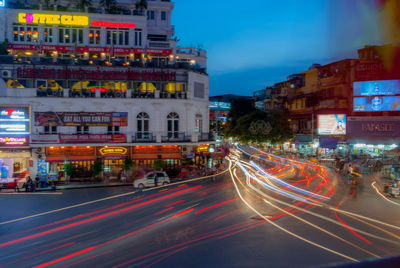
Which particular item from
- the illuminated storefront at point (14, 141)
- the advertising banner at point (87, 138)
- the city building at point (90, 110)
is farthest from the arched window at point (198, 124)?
the illuminated storefront at point (14, 141)

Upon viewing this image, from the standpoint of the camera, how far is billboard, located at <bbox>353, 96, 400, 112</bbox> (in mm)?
48844

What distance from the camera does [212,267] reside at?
10453 mm

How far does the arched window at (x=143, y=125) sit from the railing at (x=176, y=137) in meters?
1.97

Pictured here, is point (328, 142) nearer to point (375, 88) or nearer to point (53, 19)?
point (375, 88)

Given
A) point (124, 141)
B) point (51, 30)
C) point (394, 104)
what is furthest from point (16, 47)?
point (394, 104)

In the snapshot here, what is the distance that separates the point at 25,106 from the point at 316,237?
31040 mm

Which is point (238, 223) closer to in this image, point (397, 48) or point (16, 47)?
point (397, 48)

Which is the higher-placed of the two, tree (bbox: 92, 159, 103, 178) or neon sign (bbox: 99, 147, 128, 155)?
neon sign (bbox: 99, 147, 128, 155)

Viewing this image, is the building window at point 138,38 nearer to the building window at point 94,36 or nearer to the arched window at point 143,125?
the building window at point 94,36

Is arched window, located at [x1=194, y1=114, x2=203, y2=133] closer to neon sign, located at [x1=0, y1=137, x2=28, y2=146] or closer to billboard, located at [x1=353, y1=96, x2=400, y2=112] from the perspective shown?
neon sign, located at [x1=0, y1=137, x2=28, y2=146]

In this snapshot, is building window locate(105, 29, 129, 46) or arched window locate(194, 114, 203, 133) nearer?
arched window locate(194, 114, 203, 133)

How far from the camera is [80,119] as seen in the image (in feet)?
113

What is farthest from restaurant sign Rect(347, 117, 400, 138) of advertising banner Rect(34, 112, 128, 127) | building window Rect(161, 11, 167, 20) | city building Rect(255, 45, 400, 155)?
advertising banner Rect(34, 112, 128, 127)

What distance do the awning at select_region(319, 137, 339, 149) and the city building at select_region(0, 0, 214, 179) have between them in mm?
21299
